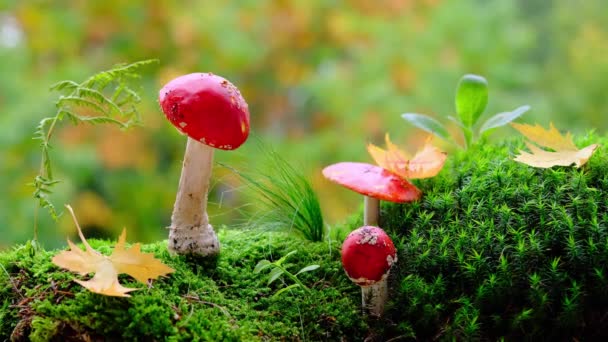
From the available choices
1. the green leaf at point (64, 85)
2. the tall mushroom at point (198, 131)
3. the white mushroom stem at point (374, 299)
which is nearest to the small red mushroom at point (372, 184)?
the white mushroom stem at point (374, 299)

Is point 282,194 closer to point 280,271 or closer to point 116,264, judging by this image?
point 280,271

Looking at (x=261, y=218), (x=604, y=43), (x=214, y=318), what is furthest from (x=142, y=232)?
(x=604, y=43)

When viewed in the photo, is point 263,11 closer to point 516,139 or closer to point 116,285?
point 516,139

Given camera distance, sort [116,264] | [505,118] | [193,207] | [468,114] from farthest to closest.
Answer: [468,114]
[505,118]
[193,207]
[116,264]

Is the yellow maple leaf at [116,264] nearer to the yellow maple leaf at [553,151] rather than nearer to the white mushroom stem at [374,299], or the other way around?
the white mushroom stem at [374,299]

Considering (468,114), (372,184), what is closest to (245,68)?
(468,114)
